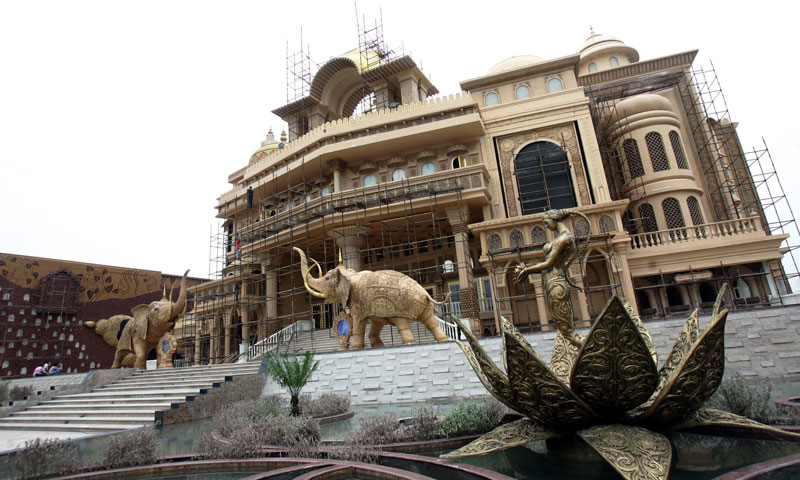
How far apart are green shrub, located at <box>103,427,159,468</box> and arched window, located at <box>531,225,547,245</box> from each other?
14.6 m

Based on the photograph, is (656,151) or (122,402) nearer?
(122,402)

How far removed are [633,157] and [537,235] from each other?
734 centimetres

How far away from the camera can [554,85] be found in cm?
2134

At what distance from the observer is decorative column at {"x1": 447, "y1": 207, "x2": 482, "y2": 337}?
52.2 ft

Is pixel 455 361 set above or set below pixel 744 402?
above

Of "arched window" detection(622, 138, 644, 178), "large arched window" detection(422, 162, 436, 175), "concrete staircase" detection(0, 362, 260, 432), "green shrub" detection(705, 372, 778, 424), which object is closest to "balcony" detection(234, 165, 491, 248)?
"large arched window" detection(422, 162, 436, 175)

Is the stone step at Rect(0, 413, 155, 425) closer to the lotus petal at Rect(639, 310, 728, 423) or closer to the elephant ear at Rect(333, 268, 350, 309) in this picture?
the elephant ear at Rect(333, 268, 350, 309)

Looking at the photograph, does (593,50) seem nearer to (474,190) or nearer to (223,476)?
(474,190)

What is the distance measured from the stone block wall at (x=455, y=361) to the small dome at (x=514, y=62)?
1639 cm

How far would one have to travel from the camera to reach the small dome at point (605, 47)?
89.5ft

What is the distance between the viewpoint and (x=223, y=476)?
16.1 ft

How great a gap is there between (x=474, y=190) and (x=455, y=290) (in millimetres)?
5163

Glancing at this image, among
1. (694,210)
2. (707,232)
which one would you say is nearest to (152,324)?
(707,232)

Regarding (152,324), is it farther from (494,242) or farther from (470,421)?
(470,421)
